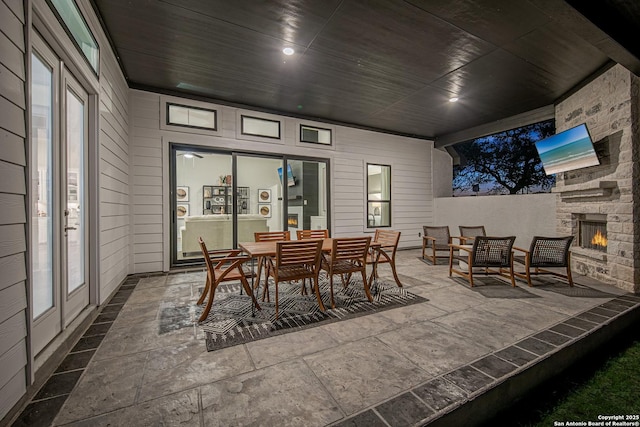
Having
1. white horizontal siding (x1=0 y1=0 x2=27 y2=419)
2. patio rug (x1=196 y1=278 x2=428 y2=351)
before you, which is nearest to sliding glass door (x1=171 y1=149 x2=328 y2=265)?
patio rug (x1=196 y1=278 x2=428 y2=351)

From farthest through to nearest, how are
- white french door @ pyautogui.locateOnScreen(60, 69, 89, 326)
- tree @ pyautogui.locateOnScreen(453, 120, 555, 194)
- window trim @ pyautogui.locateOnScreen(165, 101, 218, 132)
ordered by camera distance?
tree @ pyautogui.locateOnScreen(453, 120, 555, 194) < window trim @ pyautogui.locateOnScreen(165, 101, 218, 132) < white french door @ pyautogui.locateOnScreen(60, 69, 89, 326)

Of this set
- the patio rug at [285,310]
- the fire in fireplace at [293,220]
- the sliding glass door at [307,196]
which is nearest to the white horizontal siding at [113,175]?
the patio rug at [285,310]

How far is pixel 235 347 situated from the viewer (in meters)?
2.06

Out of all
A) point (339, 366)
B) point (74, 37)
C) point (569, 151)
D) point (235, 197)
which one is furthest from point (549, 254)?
point (74, 37)

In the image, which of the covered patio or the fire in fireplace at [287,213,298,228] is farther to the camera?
the fire in fireplace at [287,213,298,228]

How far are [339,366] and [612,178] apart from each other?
4572 mm

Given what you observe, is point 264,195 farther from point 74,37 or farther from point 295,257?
point 74,37

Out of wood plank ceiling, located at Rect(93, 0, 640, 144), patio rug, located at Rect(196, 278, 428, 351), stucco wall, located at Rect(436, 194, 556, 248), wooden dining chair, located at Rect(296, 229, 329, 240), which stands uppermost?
wood plank ceiling, located at Rect(93, 0, 640, 144)

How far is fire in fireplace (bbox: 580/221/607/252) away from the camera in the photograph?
12.7ft

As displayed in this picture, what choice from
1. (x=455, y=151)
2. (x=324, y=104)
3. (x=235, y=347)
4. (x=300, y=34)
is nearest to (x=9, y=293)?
(x=235, y=347)

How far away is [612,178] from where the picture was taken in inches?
142

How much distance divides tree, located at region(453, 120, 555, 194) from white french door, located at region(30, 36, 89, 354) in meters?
8.16

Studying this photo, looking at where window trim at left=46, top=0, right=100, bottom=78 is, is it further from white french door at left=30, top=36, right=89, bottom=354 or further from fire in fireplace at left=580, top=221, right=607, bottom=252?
fire in fireplace at left=580, top=221, right=607, bottom=252

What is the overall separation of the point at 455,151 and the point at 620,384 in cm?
657
